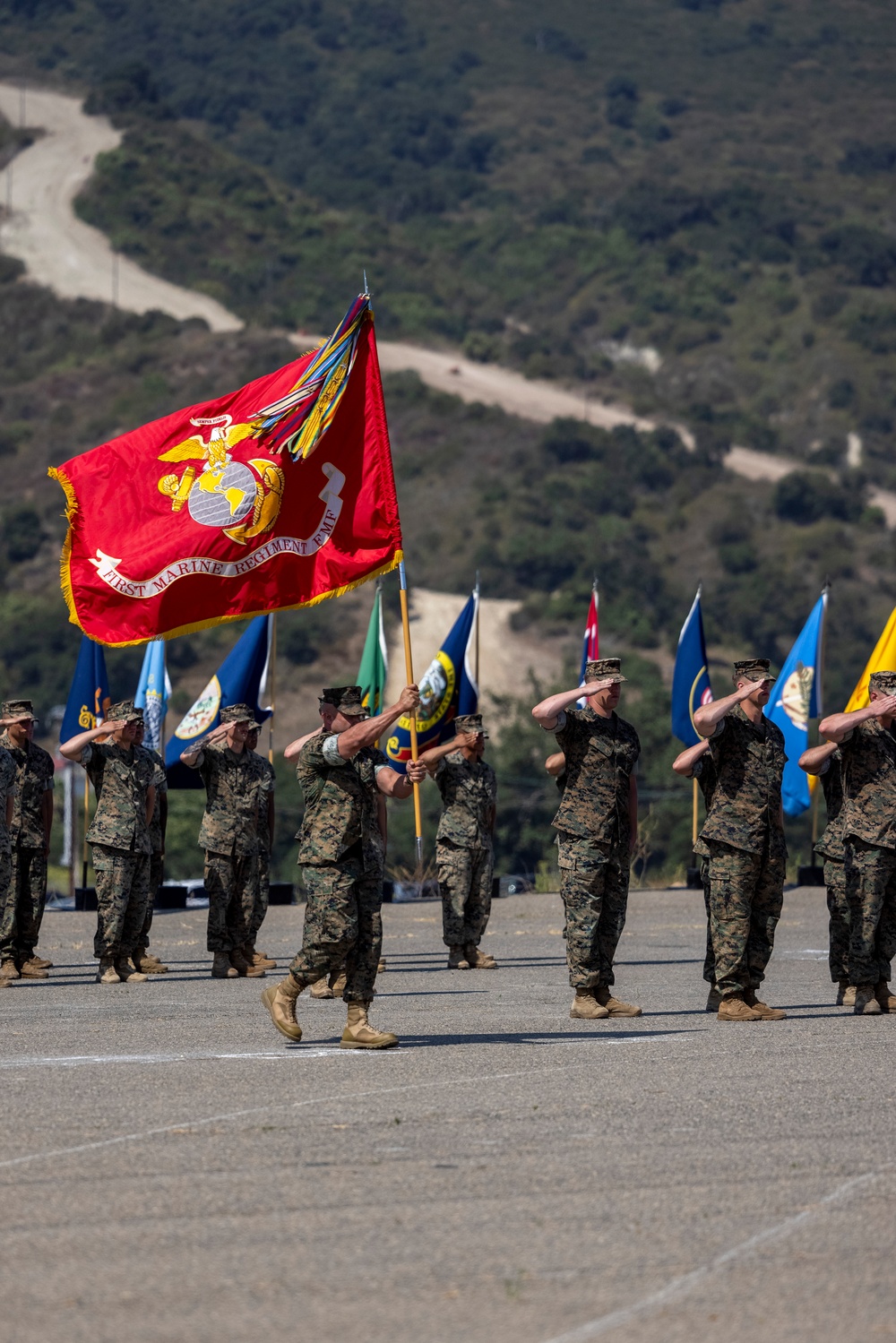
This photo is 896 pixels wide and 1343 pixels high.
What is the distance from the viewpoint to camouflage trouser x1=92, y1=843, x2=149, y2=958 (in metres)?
14.5

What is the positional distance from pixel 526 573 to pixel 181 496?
63881 millimetres

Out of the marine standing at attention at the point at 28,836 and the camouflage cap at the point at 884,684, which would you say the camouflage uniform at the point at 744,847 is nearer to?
Answer: the camouflage cap at the point at 884,684

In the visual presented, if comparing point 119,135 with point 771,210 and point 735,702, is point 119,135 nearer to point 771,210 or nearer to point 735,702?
point 771,210

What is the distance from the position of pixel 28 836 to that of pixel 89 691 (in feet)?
18.6

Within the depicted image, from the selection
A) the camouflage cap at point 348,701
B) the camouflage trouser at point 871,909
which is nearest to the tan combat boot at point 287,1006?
the camouflage cap at point 348,701

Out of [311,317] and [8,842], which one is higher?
[8,842]

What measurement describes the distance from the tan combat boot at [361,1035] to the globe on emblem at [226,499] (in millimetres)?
3989

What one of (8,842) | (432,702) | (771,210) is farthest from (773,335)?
(8,842)

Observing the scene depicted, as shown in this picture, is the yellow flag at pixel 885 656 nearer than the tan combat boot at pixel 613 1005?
No

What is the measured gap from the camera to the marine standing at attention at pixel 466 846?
51.9 feet

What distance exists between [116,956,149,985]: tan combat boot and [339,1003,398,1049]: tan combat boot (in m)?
4.52

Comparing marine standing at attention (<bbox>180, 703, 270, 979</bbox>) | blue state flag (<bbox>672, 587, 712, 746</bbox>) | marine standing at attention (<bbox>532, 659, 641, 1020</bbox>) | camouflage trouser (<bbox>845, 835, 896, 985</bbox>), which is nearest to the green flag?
blue state flag (<bbox>672, 587, 712, 746</bbox>)

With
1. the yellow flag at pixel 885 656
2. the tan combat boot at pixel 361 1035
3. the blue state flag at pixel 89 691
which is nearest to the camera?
the tan combat boot at pixel 361 1035

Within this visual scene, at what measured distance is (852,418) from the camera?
102 m
